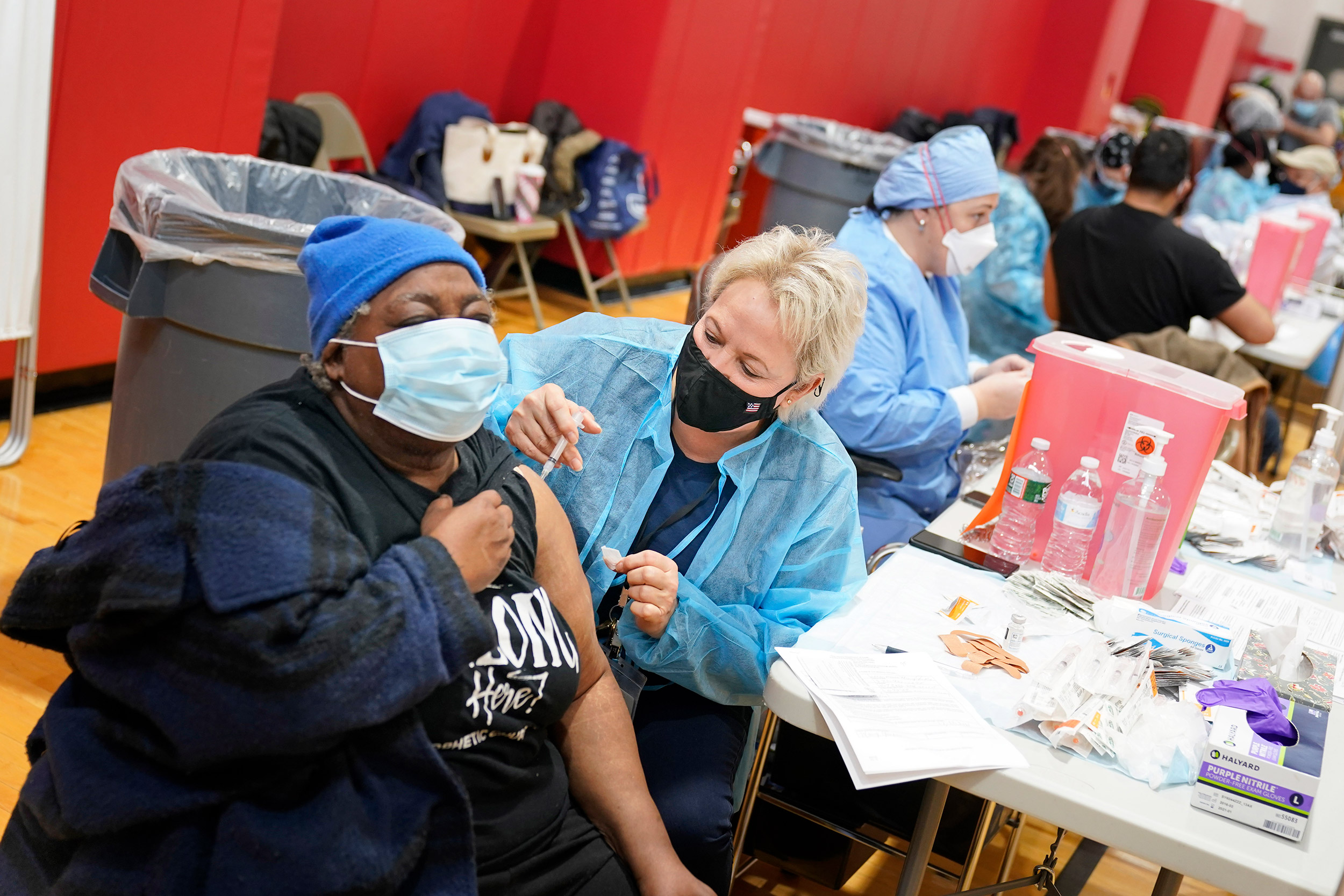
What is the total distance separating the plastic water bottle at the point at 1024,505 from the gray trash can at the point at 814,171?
421 cm

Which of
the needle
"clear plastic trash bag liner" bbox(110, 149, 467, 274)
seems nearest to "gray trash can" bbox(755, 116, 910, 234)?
"clear plastic trash bag liner" bbox(110, 149, 467, 274)

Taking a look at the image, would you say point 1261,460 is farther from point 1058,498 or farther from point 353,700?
point 353,700

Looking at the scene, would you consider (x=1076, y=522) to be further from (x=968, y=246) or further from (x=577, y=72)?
(x=577, y=72)

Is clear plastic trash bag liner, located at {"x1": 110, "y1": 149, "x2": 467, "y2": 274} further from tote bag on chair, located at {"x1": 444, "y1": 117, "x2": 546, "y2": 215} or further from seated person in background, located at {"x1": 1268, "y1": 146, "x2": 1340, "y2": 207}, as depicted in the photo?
seated person in background, located at {"x1": 1268, "y1": 146, "x2": 1340, "y2": 207}

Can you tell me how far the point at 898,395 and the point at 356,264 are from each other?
181 cm

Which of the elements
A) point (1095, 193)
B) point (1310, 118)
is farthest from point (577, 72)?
point (1310, 118)

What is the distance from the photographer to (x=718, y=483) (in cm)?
217

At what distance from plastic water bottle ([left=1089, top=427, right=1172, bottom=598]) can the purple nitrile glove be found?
382 mm

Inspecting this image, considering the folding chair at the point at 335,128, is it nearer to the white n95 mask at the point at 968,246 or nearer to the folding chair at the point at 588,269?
the folding chair at the point at 588,269

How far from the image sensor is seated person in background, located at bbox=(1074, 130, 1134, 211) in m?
7.34

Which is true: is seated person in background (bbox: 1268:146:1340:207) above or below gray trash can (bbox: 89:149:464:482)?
above

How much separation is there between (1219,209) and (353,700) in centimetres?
849

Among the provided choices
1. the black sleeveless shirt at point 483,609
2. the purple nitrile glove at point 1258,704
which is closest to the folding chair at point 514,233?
the black sleeveless shirt at point 483,609

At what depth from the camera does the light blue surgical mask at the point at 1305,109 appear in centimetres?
1384
